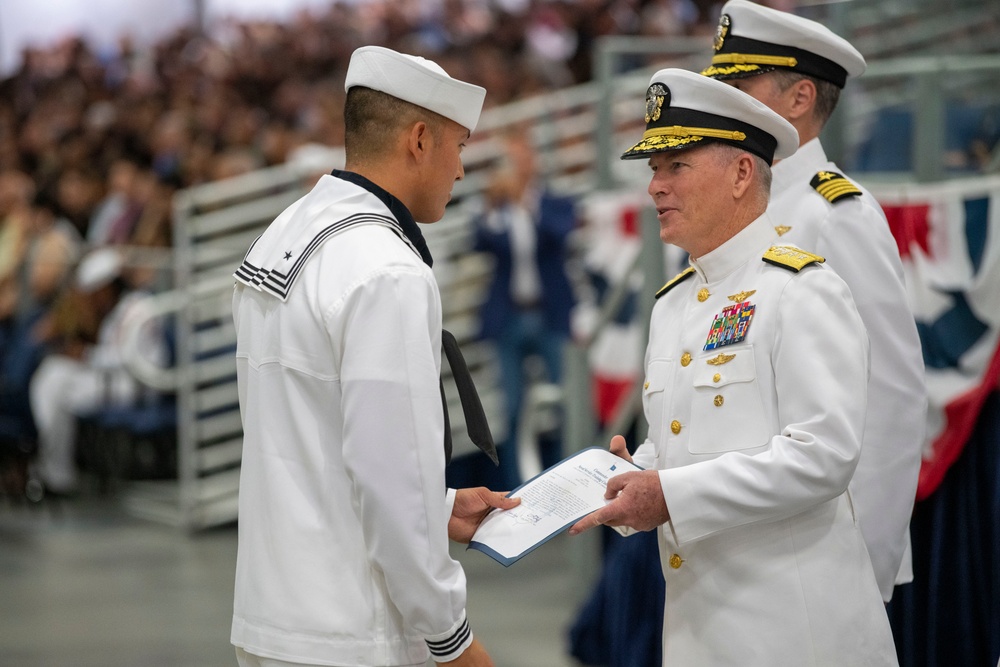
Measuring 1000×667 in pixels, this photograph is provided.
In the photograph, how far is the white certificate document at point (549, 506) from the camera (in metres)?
2.05

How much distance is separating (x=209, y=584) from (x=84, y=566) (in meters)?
0.82

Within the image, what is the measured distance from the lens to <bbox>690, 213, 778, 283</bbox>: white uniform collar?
219cm

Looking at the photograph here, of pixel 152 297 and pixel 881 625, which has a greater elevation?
pixel 881 625

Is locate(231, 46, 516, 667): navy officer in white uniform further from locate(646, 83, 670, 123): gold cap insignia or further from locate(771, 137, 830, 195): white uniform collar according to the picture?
locate(771, 137, 830, 195): white uniform collar

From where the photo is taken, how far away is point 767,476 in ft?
6.48

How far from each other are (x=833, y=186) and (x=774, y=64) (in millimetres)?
271

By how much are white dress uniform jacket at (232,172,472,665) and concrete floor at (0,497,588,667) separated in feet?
8.95

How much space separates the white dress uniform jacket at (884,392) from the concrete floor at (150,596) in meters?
2.29

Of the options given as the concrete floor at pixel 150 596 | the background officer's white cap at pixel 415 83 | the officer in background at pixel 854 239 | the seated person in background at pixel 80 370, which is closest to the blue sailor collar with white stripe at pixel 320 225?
the background officer's white cap at pixel 415 83

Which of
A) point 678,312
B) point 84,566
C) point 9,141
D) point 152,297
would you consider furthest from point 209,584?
point 9,141

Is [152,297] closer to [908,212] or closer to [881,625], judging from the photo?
[908,212]

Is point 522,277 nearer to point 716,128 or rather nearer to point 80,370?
point 80,370

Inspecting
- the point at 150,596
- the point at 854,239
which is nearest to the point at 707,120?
the point at 854,239

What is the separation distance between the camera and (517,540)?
2.07m
